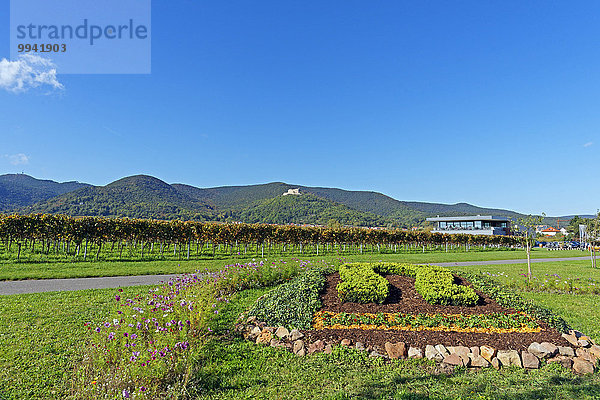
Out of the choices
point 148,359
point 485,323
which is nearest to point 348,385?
point 148,359

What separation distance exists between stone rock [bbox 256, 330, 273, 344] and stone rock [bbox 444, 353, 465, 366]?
8.50 ft

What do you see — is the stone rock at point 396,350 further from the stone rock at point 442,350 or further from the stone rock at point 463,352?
the stone rock at point 463,352

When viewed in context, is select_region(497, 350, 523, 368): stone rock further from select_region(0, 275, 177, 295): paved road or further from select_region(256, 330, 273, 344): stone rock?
select_region(0, 275, 177, 295): paved road

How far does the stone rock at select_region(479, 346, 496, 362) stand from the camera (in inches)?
186

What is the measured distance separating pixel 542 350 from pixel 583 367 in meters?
0.47

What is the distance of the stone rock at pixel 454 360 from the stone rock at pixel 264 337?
8.50ft

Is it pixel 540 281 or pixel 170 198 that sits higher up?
pixel 170 198

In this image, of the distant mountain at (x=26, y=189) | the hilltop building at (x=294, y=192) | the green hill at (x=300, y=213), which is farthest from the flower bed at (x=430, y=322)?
the hilltop building at (x=294, y=192)

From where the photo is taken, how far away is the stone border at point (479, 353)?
466 centimetres

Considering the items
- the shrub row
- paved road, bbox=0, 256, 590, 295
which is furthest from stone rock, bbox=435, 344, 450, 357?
paved road, bbox=0, 256, 590, 295

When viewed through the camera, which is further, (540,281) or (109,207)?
(109,207)

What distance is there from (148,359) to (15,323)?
4390mm

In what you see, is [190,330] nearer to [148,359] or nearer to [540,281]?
[148,359]

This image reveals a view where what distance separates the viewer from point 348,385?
3.95m
